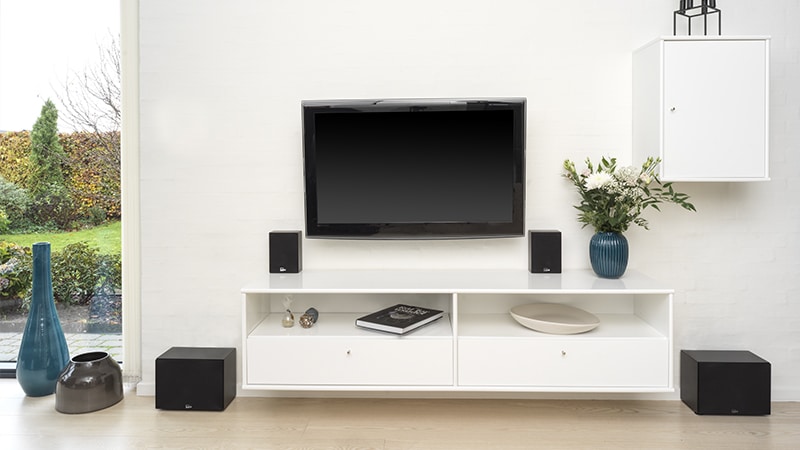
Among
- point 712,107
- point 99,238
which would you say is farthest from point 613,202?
point 99,238

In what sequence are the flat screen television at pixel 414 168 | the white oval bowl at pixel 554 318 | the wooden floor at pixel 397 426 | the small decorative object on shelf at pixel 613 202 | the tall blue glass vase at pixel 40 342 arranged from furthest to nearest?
the tall blue glass vase at pixel 40 342
the flat screen television at pixel 414 168
the small decorative object on shelf at pixel 613 202
the white oval bowl at pixel 554 318
the wooden floor at pixel 397 426

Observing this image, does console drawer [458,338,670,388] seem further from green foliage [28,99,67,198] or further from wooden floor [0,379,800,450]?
green foliage [28,99,67,198]

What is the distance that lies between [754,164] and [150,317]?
9.11 ft

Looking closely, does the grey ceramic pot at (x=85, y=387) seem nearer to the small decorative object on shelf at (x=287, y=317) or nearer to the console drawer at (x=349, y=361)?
the console drawer at (x=349, y=361)

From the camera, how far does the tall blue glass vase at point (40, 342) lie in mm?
2781

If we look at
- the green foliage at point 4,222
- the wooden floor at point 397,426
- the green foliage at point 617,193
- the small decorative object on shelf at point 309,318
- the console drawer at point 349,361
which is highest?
the green foliage at point 617,193

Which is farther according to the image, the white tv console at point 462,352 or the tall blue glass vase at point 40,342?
the tall blue glass vase at point 40,342

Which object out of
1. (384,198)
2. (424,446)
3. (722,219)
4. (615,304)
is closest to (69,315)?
(384,198)

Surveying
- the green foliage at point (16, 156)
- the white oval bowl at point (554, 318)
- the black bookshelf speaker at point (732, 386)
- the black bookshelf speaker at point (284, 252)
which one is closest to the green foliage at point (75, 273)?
the green foliage at point (16, 156)

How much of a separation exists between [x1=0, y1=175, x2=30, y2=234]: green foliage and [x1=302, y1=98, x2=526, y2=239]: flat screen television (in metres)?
1.64

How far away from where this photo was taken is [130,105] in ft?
9.18

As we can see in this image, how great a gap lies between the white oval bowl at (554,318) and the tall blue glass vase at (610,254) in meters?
0.21

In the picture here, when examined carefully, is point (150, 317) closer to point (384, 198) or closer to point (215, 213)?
point (215, 213)

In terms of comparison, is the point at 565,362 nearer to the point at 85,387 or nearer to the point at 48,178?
the point at 85,387
